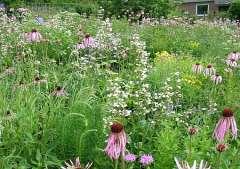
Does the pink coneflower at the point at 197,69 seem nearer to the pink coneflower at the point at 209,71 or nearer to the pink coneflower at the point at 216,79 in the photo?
the pink coneflower at the point at 209,71

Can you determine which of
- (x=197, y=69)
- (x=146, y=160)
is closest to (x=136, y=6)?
(x=197, y=69)

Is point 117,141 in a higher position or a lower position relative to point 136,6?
higher

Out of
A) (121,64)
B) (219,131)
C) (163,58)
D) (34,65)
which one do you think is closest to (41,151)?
(219,131)

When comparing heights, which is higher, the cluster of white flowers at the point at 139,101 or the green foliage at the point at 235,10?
the cluster of white flowers at the point at 139,101

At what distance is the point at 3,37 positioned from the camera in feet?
23.4

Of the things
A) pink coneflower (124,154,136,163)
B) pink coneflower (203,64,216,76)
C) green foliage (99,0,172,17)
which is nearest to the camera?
pink coneflower (124,154,136,163)

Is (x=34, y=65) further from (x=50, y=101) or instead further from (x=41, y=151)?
(x=41, y=151)

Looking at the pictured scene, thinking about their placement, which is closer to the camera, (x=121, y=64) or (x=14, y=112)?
(x=14, y=112)

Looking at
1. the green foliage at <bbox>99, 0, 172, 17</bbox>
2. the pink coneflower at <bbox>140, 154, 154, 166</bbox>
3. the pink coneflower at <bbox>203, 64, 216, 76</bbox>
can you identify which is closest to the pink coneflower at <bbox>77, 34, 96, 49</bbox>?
the pink coneflower at <bbox>203, 64, 216, 76</bbox>

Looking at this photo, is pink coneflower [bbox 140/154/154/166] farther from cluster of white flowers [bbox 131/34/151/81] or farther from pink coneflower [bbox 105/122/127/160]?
cluster of white flowers [bbox 131/34/151/81]

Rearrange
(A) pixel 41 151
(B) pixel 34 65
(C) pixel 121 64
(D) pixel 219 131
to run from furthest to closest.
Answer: (C) pixel 121 64, (B) pixel 34 65, (A) pixel 41 151, (D) pixel 219 131

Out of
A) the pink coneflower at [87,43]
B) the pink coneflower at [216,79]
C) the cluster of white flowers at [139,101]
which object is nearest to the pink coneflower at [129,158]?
the cluster of white flowers at [139,101]

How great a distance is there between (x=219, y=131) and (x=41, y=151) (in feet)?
4.63

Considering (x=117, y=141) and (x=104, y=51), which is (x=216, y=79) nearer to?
(x=104, y=51)
